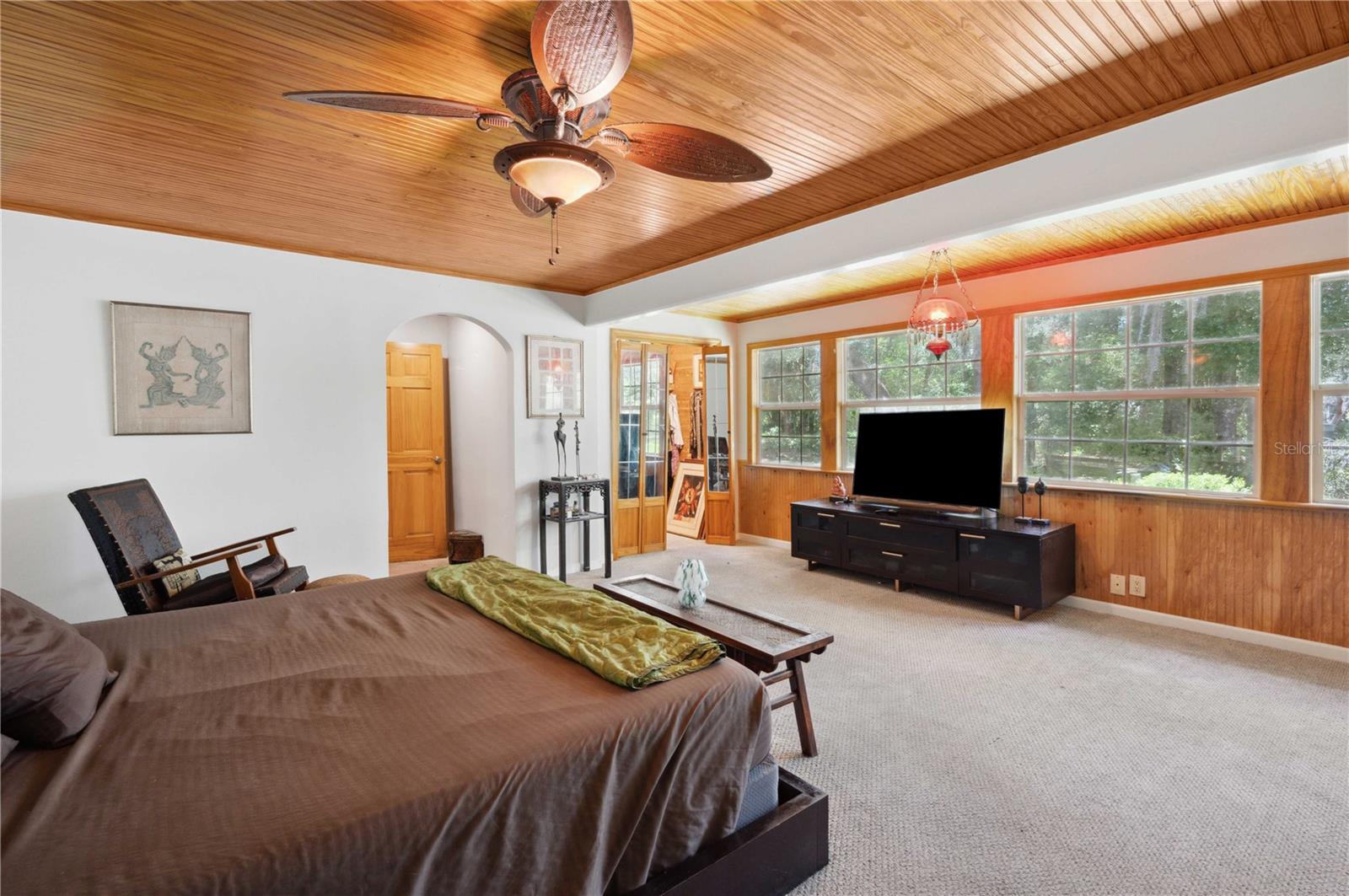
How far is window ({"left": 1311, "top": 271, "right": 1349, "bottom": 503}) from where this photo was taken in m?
3.45

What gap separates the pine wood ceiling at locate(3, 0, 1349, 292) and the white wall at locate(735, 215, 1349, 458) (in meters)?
1.86

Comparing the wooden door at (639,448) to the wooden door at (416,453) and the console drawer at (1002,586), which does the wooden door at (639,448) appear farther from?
the console drawer at (1002,586)

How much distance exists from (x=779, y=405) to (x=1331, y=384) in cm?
397

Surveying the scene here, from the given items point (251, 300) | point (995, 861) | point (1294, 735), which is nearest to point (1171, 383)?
point (1294, 735)

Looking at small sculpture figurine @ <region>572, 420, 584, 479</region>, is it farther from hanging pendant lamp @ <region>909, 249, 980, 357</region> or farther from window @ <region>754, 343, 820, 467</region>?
hanging pendant lamp @ <region>909, 249, 980, 357</region>

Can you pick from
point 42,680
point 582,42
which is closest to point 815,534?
point 582,42

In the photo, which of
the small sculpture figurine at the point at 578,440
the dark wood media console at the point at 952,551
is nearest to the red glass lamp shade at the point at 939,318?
the dark wood media console at the point at 952,551

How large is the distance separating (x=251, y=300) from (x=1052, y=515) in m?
5.56

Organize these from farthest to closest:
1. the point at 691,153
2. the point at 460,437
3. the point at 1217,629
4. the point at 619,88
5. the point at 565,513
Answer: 1. the point at 460,437
2. the point at 565,513
3. the point at 1217,629
4. the point at 619,88
5. the point at 691,153

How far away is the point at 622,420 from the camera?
6.04 m

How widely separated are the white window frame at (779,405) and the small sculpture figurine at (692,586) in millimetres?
3413

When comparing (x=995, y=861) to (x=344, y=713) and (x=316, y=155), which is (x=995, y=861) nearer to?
(x=344, y=713)

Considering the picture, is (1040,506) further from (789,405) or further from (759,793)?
(759,793)

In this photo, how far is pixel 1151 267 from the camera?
4.07 m
